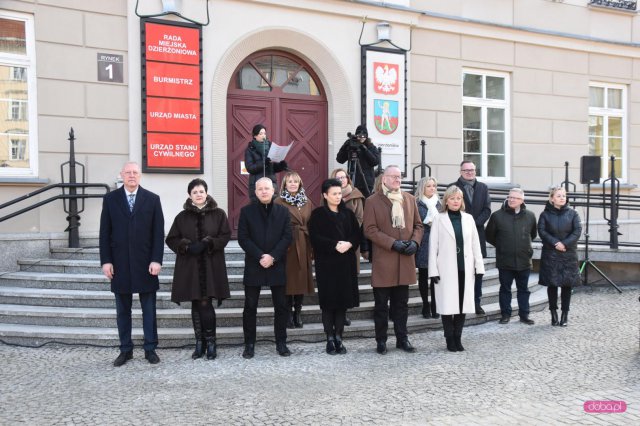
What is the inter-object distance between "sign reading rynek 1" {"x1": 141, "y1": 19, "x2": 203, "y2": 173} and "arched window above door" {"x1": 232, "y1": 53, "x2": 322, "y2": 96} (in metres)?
0.99

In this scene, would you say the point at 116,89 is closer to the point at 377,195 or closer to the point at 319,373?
the point at 377,195

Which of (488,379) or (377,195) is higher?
(377,195)

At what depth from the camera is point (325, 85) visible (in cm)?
993

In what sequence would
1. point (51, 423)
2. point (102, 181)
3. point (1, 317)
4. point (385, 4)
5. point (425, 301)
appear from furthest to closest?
1. point (385, 4)
2. point (102, 181)
3. point (425, 301)
4. point (1, 317)
5. point (51, 423)

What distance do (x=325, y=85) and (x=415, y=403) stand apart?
6516 mm

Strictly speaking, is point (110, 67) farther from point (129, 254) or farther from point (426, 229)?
point (426, 229)

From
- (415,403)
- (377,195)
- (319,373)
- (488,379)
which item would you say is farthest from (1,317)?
(488,379)

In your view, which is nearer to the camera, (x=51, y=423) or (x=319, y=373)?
(x=51, y=423)

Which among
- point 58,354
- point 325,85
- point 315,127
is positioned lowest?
point 58,354

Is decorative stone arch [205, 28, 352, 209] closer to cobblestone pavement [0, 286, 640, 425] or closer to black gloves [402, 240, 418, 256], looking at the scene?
cobblestone pavement [0, 286, 640, 425]

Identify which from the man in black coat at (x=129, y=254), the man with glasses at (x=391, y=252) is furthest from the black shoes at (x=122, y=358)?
the man with glasses at (x=391, y=252)

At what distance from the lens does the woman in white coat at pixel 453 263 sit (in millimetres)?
5938

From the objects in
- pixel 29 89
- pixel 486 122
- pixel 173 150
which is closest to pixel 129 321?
pixel 173 150

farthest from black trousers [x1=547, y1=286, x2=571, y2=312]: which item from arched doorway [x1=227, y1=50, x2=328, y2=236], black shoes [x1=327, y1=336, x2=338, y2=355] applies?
arched doorway [x1=227, y1=50, x2=328, y2=236]
